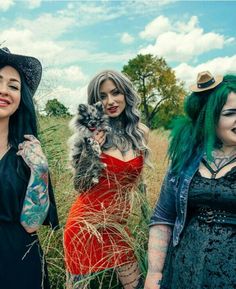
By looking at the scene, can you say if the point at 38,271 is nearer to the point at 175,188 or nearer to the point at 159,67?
the point at 175,188

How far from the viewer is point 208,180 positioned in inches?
81.5

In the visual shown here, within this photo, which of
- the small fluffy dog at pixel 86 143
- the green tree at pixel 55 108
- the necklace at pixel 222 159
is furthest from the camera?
the green tree at pixel 55 108

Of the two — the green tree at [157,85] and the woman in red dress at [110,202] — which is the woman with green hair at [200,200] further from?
the green tree at [157,85]

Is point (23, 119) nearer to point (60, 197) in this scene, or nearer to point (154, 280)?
point (154, 280)

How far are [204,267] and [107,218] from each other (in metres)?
0.97

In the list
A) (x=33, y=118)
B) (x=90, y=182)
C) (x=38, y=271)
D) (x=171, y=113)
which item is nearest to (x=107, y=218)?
(x=90, y=182)

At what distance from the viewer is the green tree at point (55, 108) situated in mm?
5231

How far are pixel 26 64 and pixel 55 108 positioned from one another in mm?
2954

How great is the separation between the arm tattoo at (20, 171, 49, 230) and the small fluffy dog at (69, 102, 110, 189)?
29.3 inches

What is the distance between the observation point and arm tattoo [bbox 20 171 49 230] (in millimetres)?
2236

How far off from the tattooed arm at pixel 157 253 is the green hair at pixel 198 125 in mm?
328

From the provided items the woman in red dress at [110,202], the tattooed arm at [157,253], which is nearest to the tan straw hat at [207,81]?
the tattooed arm at [157,253]

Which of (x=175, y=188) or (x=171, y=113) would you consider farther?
(x=171, y=113)

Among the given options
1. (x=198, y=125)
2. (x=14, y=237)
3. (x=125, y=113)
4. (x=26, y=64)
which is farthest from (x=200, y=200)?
(x=125, y=113)
